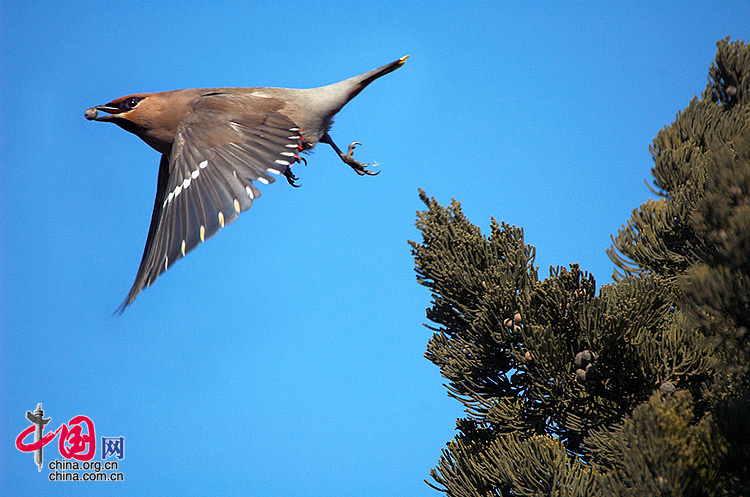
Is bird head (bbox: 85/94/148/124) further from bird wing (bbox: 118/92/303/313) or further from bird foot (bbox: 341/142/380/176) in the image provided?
bird foot (bbox: 341/142/380/176)

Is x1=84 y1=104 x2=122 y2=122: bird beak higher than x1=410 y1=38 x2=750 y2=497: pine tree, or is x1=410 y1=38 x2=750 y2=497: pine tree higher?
x1=84 y1=104 x2=122 y2=122: bird beak

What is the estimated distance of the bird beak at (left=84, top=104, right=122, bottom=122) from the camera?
2.99m

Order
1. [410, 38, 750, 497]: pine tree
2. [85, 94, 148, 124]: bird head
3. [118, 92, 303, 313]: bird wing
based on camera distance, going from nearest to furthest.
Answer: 1. [410, 38, 750, 497]: pine tree
2. [118, 92, 303, 313]: bird wing
3. [85, 94, 148, 124]: bird head

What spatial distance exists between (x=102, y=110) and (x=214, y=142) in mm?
746

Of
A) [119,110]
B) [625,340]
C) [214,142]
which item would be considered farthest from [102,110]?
[625,340]

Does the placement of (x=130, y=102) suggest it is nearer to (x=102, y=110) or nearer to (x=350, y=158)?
(x=102, y=110)

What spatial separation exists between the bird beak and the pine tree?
1.56 metres

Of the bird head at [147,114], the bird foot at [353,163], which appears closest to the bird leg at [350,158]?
the bird foot at [353,163]

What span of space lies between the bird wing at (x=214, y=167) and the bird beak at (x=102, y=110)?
0.41 metres

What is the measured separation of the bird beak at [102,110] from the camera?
299 centimetres

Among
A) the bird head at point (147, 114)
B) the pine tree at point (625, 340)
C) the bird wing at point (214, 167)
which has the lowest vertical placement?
the pine tree at point (625, 340)

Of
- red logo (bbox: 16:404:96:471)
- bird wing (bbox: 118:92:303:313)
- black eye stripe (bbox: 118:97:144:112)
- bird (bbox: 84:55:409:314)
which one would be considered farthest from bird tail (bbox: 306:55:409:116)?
red logo (bbox: 16:404:96:471)

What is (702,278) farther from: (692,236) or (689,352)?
(692,236)

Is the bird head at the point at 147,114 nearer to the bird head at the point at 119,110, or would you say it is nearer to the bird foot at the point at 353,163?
the bird head at the point at 119,110
